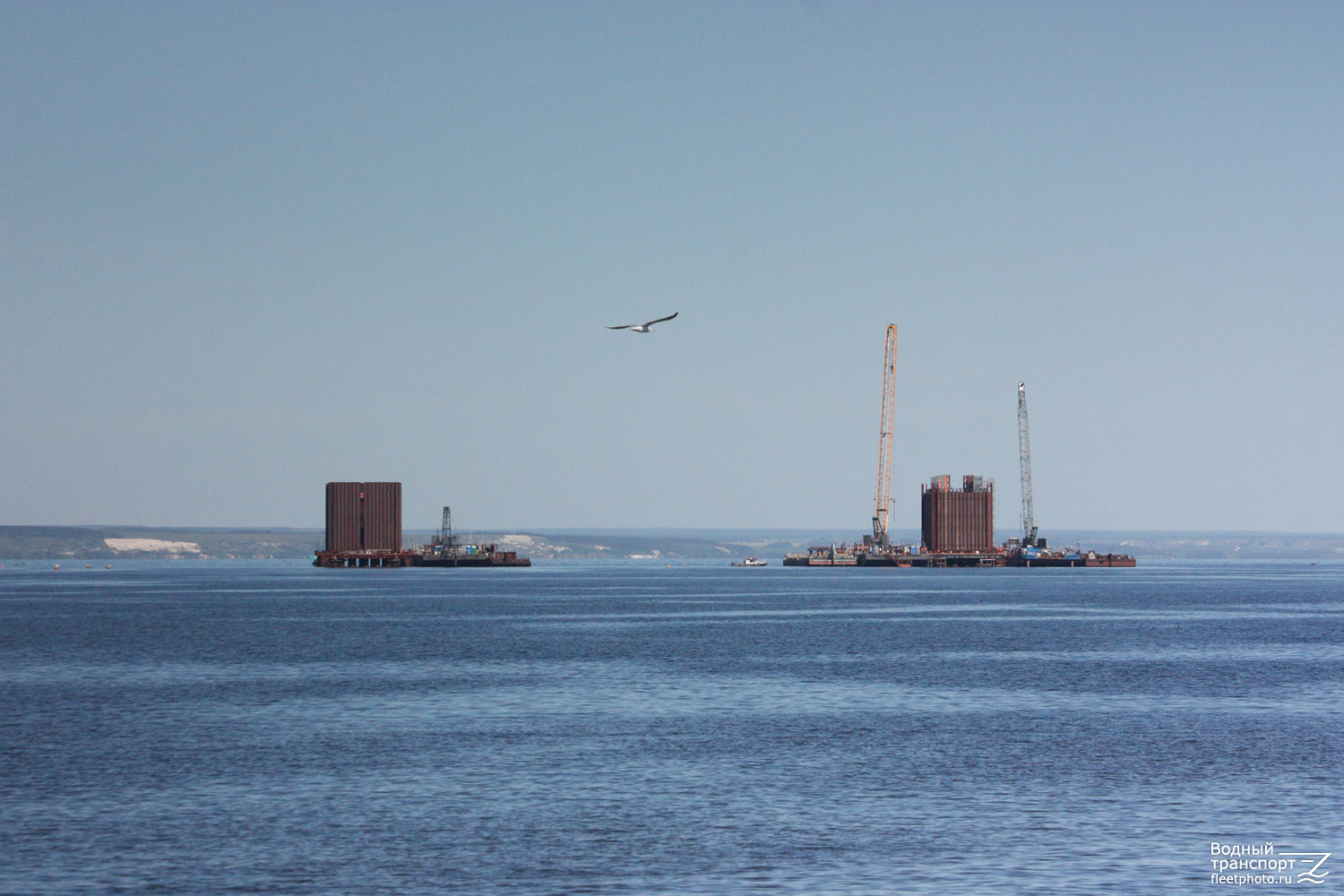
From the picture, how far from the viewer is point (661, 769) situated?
4756 cm

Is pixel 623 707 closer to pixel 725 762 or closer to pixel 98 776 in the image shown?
pixel 725 762

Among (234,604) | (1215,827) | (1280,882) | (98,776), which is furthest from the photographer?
(234,604)

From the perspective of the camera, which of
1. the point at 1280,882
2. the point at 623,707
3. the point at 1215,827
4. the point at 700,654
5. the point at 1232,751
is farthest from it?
the point at 700,654

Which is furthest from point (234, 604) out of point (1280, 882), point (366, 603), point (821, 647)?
point (1280, 882)

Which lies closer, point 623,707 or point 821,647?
point 623,707

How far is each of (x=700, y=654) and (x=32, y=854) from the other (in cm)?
6375

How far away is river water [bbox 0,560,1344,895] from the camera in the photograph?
33.9 m

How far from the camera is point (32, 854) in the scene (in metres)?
35.1

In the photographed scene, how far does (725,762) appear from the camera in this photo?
48.8 meters

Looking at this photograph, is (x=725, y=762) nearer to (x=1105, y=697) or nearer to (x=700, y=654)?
(x=1105, y=697)

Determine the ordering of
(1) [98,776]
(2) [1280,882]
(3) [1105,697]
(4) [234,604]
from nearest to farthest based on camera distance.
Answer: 1. (2) [1280,882]
2. (1) [98,776]
3. (3) [1105,697]
4. (4) [234,604]

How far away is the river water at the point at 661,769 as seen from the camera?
33.9 meters

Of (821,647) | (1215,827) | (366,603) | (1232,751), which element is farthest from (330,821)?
(366,603)

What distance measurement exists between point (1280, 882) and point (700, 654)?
64944 mm
